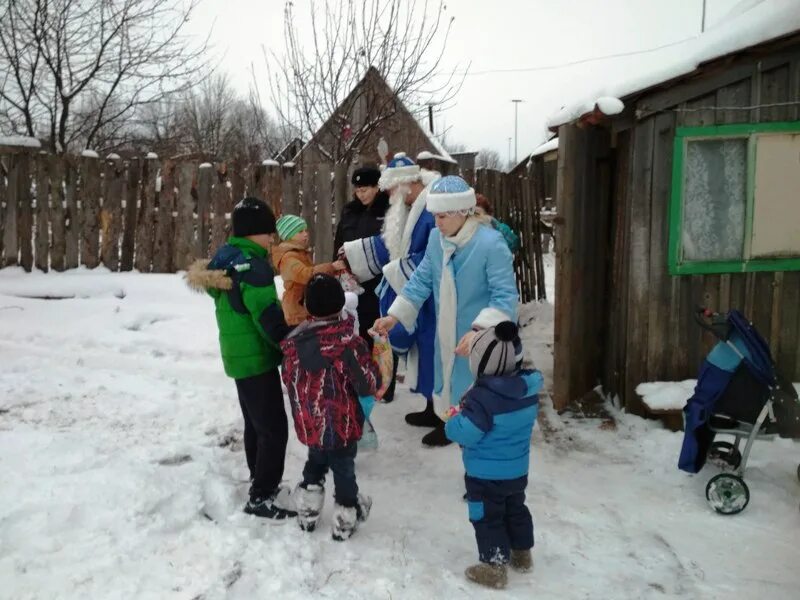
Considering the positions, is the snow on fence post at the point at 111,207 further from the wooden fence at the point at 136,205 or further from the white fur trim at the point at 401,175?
the white fur trim at the point at 401,175

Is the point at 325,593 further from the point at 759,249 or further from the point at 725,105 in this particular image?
the point at 725,105

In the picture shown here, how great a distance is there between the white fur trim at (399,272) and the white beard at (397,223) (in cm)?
10

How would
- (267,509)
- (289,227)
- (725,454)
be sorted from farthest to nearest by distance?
(725,454), (289,227), (267,509)

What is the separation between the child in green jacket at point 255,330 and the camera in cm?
342

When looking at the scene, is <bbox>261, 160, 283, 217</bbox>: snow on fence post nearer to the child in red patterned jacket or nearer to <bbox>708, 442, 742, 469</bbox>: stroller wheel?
the child in red patterned jacket

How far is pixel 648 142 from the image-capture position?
16.5ft

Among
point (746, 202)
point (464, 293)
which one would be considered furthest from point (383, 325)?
point (746, 202)

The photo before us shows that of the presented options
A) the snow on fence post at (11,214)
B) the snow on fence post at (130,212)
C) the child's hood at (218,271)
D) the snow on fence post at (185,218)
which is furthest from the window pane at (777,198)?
the snow on fence post at (11,214)

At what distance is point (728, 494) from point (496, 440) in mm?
1792

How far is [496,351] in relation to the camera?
2941 mm

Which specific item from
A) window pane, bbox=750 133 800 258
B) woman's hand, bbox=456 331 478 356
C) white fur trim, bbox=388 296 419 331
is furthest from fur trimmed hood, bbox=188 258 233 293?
window pane, bbox=750 133 800 258

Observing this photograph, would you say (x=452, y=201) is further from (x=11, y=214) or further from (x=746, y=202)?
(x=11, y=214)

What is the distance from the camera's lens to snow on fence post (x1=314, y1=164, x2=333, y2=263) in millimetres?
8281

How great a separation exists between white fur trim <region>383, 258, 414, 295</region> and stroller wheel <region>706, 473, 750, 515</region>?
2295 millimetres
